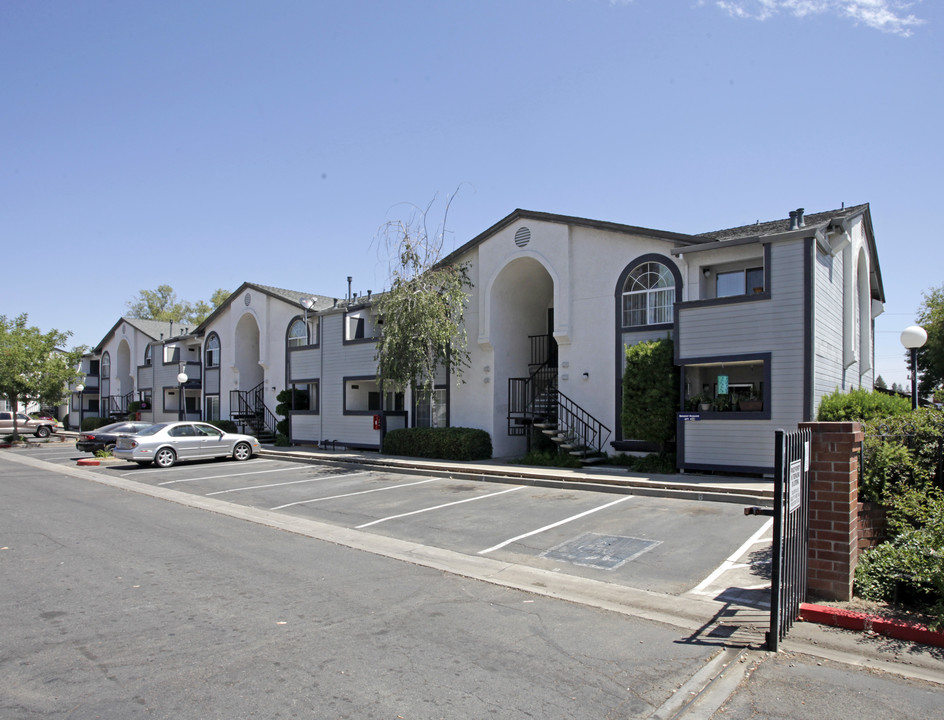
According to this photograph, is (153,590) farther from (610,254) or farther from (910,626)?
(610,254)

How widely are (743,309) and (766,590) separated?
908 centimetres

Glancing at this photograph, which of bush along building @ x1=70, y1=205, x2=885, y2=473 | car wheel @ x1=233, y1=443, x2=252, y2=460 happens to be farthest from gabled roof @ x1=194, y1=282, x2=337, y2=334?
car wheel @ x1=233, y1=443, x2=252, y2=460

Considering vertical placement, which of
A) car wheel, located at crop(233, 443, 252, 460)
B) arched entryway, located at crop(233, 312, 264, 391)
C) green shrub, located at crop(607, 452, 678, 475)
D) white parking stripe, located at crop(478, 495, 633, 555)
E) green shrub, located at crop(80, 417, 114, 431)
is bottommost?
green shrub, located at crop(80, 417, 114, 431)

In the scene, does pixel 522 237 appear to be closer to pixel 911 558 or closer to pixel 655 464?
pixel 655 464

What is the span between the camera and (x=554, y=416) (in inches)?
758

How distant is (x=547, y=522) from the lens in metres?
10.7

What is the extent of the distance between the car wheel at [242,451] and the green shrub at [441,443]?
16.2 feet

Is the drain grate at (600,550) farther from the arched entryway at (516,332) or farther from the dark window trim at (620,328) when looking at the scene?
the arched entryway at (516,332)

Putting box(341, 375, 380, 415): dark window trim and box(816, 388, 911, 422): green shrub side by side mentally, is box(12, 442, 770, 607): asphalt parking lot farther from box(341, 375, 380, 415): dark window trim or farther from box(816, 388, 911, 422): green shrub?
box(341, 375, 380, 415): dark window trim

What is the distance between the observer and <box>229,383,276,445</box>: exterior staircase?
98.2 feet

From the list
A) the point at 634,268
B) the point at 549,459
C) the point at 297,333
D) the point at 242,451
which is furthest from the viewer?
the point at 297,333

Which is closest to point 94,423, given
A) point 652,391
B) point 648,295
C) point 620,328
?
point 620,328

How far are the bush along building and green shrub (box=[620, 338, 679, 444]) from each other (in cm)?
34

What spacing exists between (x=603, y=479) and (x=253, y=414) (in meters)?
21.2
